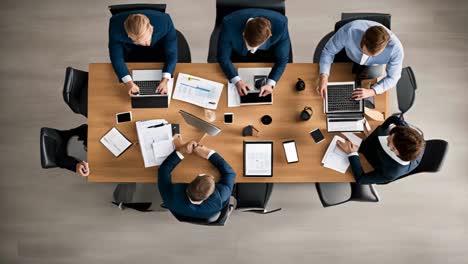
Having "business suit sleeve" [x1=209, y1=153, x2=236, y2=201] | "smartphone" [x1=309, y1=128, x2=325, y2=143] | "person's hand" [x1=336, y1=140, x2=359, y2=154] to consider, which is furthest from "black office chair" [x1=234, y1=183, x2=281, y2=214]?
"person's hand" [x1=336, y1=140, x2=359, y2=154]

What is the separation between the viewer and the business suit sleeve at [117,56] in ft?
10.6

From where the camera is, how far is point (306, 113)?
10.5 feet

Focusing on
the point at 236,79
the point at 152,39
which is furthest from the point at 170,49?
the point at 236,79

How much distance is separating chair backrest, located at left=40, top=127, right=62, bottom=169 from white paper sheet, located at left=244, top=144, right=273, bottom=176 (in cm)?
155

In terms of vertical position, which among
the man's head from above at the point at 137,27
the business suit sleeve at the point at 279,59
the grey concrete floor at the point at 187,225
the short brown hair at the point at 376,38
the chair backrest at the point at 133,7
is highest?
the chair backrest at the point at 133,7

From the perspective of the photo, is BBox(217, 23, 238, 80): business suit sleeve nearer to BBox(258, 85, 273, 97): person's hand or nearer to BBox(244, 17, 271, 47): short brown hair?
BBox(258, 85, 273, 97): person's hand

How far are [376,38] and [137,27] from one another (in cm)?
169

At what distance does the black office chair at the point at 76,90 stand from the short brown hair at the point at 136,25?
2.33 feet

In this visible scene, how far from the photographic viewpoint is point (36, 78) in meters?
4.21

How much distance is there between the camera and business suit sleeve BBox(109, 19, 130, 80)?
3.23 m

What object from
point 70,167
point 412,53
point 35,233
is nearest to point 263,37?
point 70,167

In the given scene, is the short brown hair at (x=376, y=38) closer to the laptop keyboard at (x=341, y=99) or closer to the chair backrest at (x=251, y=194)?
the laptop keyboard at (x=341, y=99)

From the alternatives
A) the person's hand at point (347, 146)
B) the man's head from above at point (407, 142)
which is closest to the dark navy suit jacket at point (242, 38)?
the person's hand at point (347, 146)

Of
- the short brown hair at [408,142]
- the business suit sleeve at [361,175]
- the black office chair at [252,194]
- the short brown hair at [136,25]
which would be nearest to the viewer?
the short brown hair at [408,142]
